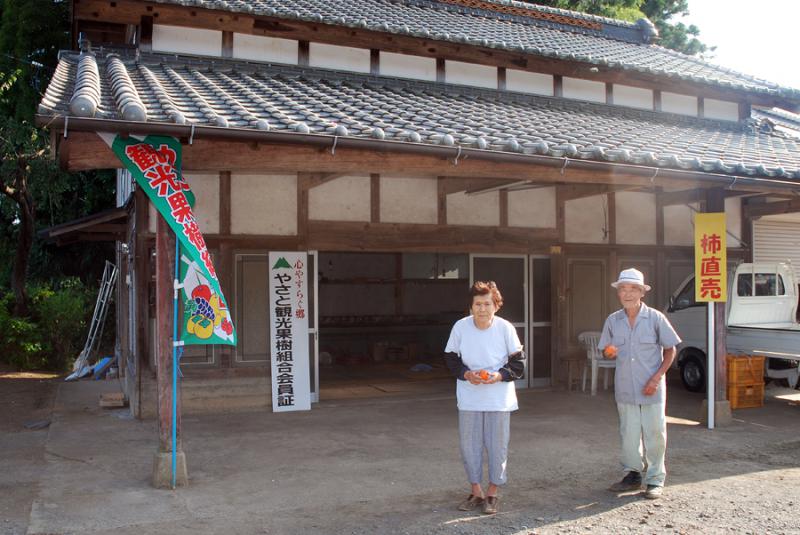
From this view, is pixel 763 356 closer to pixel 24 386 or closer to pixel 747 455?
pixel 747 455

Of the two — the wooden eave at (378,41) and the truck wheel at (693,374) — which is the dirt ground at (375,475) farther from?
the wooden eave at (378,41)

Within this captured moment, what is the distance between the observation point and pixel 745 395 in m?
8.82

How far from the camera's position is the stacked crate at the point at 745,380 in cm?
862

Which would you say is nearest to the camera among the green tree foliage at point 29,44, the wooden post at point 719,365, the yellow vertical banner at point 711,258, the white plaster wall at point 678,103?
Answer: the yellow vertical banner at point 711,258

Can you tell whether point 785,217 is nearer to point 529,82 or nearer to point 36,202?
point 529,82

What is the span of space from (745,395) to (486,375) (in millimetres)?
5694

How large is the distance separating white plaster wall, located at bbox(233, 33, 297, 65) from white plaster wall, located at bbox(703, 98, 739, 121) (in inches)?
284

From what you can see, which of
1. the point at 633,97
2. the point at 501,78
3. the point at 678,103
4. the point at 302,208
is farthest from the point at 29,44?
the point at 678,103

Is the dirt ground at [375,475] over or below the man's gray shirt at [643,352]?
below

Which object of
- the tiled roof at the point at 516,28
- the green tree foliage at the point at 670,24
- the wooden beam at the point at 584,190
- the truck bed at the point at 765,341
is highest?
Answer: the green tree foliage at the point at 670,24

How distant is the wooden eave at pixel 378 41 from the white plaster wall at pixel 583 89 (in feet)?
0.29

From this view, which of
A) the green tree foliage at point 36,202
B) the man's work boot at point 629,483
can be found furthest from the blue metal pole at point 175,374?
the green tree foliage at point 36,202

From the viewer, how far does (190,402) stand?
8258mm

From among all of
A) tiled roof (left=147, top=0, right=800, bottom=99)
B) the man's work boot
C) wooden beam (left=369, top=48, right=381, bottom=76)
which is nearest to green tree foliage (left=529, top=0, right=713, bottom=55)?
tiled roof (left=147, top=0, right=800, bottom=99)
